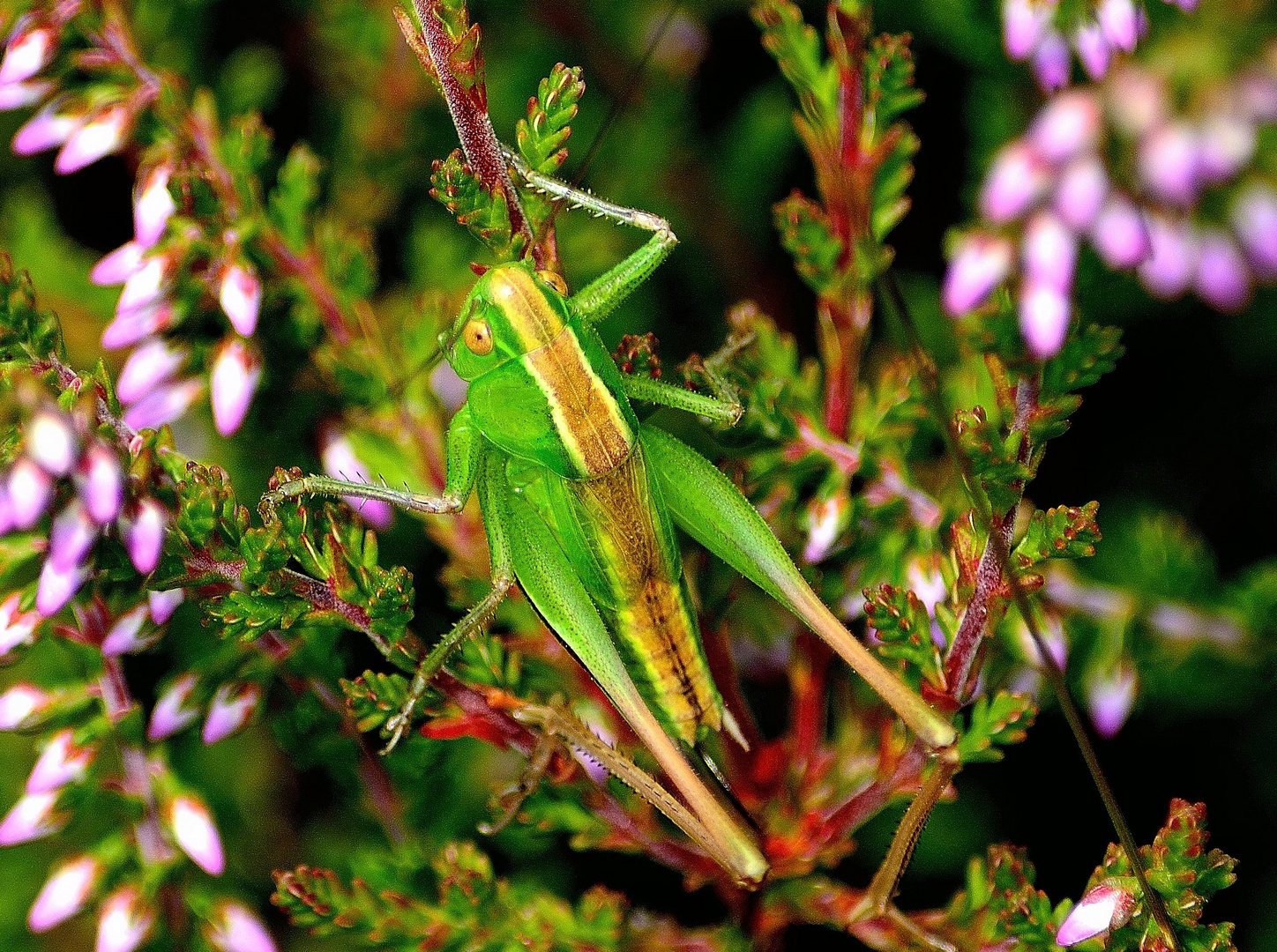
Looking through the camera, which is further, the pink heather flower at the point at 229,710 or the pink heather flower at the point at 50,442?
the pink heather flower at the point at 229,710

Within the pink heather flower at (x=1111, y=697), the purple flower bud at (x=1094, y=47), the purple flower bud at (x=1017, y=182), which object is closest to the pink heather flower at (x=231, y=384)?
the purple flower bud at (x=1017, y=182)

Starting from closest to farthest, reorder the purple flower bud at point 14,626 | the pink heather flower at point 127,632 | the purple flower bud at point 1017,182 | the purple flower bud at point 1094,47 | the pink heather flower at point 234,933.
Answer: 1. the purple flower bud at point 1017,182
2. the purple flower bud at point 1094,47
3. the purple flower bud at point 14,626
4. the pink heather flower at point 127,632
5. the pink heather flower at point 234,933

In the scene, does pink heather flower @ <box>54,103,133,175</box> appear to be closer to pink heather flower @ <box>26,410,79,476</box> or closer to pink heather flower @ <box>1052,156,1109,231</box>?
pink heather flower @ <box>26,410,79,476</box>

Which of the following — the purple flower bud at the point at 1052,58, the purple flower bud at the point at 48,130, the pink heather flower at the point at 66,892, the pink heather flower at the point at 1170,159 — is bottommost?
the pink heather flower at the point at 66,892

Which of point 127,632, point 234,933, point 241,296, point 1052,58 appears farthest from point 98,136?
point 1052,58

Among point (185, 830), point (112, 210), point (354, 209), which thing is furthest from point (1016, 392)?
point (112, 210)

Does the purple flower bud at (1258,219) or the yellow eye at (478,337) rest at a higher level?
the purple flower bud at (1258,219)

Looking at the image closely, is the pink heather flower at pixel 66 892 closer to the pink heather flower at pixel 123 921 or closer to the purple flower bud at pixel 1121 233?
the pink heather flower at pixel 123 921
